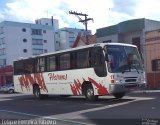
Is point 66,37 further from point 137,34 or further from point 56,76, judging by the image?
point 56,76

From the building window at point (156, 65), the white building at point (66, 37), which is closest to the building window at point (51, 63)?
the building window at point (156, 65)

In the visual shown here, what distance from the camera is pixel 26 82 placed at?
30.4 m

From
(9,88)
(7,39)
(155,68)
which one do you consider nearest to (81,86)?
(155,68)

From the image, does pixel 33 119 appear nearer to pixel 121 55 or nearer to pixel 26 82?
pixel 121 55

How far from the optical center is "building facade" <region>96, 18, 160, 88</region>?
40531 mm

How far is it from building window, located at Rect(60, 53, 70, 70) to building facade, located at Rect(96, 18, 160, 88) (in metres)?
14.7

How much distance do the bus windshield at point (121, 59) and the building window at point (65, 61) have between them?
3.95m

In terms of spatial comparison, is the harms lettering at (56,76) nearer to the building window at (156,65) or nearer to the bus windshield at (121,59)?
the bus windshield at (121,59)

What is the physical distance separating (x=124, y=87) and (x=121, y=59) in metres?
1.53

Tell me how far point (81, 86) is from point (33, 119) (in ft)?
26.6

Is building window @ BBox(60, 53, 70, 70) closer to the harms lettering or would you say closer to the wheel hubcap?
the harms lettering

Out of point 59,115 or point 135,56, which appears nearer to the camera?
point 59,115

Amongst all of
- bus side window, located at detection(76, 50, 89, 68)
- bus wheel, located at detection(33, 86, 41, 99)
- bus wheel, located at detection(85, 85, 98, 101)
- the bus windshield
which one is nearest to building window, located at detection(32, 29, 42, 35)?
bus wheel, located at detection(33, 86, 41, 99)

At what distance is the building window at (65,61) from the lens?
2472cm
